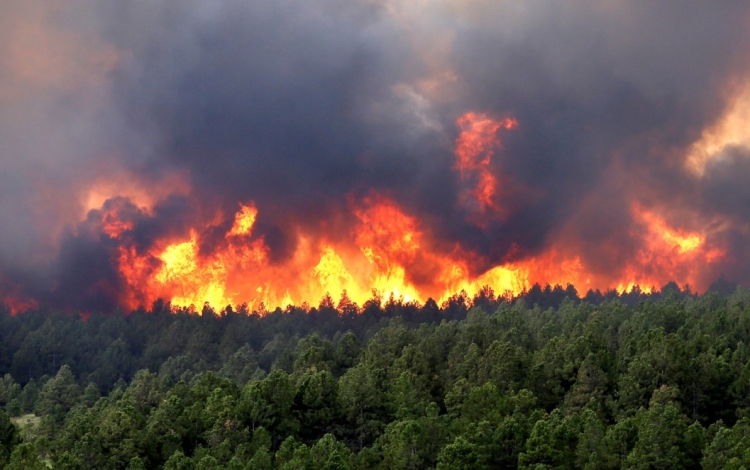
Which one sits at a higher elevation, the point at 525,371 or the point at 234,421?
the point at 525,371

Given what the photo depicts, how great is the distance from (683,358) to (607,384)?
12.9 meters

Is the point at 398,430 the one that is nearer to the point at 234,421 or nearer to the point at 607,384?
the point at 234,421

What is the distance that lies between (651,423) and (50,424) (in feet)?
326

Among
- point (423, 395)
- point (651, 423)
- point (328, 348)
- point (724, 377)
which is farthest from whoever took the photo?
point (328, 348)

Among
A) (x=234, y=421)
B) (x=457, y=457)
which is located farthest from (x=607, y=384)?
(x=234, y=421)

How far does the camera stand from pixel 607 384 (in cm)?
13575

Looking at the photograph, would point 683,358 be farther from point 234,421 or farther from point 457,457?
Result: point 234,421

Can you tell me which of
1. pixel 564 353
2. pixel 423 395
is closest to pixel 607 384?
pixel 564 353

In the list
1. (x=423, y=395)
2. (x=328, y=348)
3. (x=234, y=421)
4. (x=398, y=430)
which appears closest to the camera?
(x=398, y=430)

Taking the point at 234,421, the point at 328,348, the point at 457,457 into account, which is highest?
the point at 328,348

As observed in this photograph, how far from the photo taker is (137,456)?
369 feet

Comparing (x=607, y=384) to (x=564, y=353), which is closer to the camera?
(x=607, y=384)

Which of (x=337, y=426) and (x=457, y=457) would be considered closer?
(x=457, y=457)

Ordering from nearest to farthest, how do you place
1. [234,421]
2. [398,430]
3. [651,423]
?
[651,423], [398,430], [234,421]
